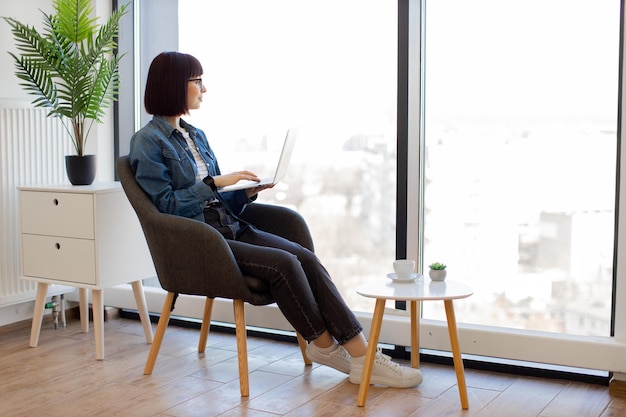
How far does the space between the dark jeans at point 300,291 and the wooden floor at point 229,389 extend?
21 centimetres

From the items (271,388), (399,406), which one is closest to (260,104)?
(271,388)

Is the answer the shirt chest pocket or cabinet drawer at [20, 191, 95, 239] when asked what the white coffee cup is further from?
cabinet drawer at [20, 191, 95, 239]

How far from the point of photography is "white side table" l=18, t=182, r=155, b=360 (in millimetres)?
3062

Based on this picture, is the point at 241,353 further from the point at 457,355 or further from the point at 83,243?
the point at 83,243

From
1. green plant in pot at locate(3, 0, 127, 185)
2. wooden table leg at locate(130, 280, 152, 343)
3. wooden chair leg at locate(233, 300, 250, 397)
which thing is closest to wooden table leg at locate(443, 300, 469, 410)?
wooden chair leg at locate(233, 300, 250, 397)

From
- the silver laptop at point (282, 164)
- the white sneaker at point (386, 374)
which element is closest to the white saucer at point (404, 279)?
the white sneaker at point (386, 374)

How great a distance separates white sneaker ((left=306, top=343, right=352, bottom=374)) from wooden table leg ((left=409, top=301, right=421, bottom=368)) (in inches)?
9.8

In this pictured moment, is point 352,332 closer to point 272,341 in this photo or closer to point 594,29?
point 272,341

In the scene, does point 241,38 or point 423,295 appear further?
point 241,38

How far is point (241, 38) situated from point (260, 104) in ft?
0.94

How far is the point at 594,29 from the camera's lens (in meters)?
2.76

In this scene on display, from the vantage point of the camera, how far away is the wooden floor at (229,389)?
252 centimetres

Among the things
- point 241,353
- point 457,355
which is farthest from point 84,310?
point 457,355

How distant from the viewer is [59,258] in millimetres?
3156
